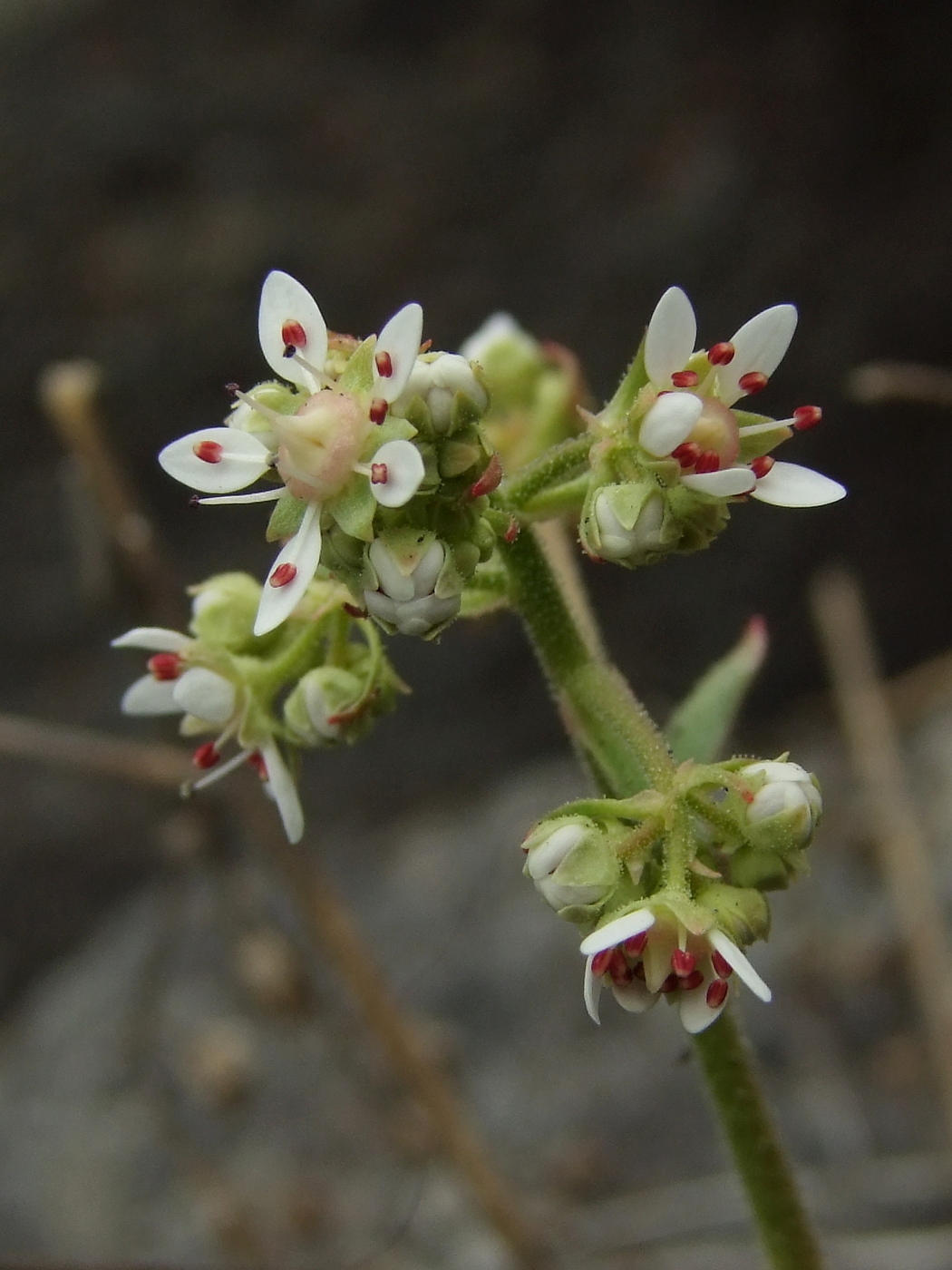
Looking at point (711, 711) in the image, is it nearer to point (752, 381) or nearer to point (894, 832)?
point (752, 381)

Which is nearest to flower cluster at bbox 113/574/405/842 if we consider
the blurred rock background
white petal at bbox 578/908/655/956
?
white petal at bbox 578/908/655/956

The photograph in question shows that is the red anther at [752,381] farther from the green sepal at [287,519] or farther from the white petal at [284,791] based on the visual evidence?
the white petal at [284,791]

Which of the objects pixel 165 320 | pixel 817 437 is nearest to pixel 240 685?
pixel 165 320

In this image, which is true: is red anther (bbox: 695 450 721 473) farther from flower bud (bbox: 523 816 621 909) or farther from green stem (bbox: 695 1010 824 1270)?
green stem (bbox: 695 1010 824 1270)

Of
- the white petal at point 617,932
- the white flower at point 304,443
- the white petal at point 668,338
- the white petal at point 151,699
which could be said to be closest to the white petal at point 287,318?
the white flower at point 304,443

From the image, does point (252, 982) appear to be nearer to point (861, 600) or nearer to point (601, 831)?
point (861, 600)

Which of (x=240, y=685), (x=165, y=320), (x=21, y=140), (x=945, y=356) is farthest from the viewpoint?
(x=945, y=356)
